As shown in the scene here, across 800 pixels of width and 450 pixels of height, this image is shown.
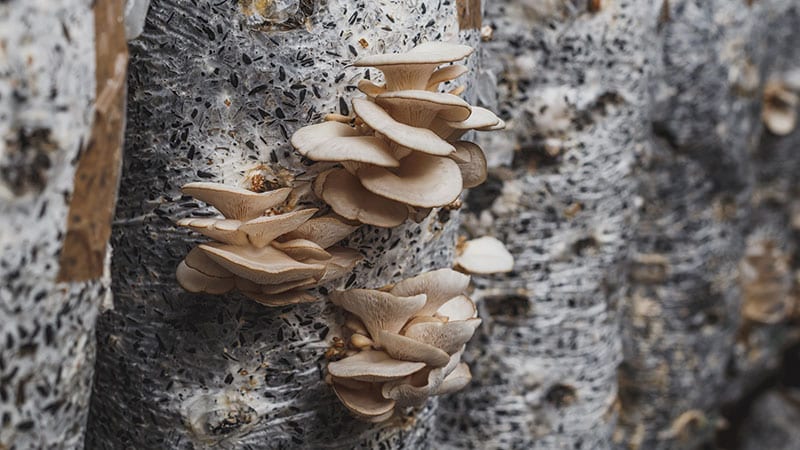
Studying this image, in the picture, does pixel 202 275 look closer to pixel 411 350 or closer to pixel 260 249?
pixel 260 249

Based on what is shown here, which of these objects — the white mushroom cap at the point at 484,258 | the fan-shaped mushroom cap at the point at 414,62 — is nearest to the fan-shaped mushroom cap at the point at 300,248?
the fan-shaped mushroom cap at the point at 414,62

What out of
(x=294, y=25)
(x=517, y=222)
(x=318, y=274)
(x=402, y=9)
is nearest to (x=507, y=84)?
(x=517, y=222)

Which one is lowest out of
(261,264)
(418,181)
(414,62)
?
(261,264)

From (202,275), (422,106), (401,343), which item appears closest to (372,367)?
(401,343)

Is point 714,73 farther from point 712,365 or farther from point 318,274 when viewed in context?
point 318,274

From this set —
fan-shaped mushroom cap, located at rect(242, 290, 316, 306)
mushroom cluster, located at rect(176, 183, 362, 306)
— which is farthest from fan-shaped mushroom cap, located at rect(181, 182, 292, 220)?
fan-shaped mushroom cap, located at rect(242, 290, 316, 306)

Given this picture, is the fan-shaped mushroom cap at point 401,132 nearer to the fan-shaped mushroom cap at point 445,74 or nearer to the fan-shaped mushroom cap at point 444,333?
the fan-shaped mushroom cap at point 445,74
